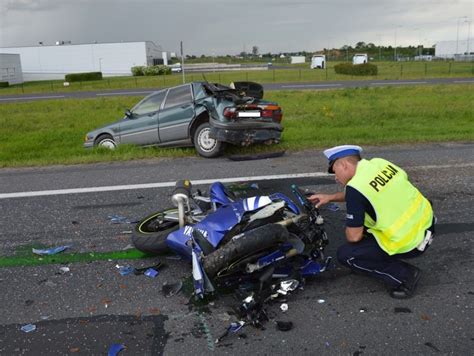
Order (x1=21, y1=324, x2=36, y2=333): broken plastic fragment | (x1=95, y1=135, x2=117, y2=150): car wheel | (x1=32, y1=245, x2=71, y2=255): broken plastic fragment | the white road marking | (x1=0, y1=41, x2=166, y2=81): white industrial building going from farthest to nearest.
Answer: (x1=0, y1=41, x2=166, y2=81): white industrial building
(x1=95, y1=135, x2=117, y2=150): car wheel
the white road marking
(x1=32, y1=245, x2=71, y2=255): broken plastic fragment
(x1=21, y1=324, x2=36, y2=333): broken plastic fragment

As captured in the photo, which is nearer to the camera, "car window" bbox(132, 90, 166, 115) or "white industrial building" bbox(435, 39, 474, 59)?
"car window" bbox(132, 90, 166, 115)

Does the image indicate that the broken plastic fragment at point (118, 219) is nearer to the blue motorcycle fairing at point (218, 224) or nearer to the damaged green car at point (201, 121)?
the blue motorcycle fairing at point (218, 224)

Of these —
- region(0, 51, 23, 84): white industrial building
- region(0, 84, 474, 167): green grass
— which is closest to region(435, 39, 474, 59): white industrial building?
region(0, 51, 23, 84): white industrial building

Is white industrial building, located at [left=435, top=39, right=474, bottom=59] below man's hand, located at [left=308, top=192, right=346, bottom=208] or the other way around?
the other way around

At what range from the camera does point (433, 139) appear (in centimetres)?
958

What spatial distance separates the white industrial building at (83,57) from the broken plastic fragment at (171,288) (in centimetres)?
8202

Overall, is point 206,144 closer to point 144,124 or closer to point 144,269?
point 144,124

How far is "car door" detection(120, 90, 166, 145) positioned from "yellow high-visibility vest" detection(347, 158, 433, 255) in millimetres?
6846

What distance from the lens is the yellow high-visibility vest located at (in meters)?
3.23

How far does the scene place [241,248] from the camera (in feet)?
10.7

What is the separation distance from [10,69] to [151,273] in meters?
68.4

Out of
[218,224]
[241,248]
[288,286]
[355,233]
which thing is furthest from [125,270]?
[355,233]

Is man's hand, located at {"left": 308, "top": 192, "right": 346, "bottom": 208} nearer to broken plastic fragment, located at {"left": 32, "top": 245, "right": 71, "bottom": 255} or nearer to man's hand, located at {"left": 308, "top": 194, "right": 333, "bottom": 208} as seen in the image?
man's hand, located at {"left": 308, "top": 194, "right": 333, "bottom": 208}

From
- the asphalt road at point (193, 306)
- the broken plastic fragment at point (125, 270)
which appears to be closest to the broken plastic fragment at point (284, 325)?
the asphalt road at point (193, 306)
